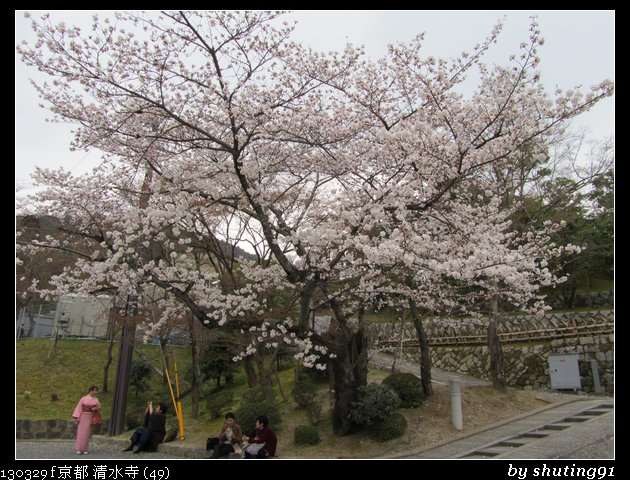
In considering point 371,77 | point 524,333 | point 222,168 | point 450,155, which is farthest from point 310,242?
point 524,333

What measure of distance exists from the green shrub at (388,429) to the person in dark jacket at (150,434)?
445cm

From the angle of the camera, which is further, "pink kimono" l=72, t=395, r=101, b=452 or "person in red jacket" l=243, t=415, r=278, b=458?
"pink kimono" l=72, t=395, r=101, b=452

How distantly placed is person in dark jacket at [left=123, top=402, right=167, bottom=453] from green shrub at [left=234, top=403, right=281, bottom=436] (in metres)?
1.62

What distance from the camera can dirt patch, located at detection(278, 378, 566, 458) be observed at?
842 centimetres

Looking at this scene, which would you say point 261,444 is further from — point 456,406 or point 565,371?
point 565,371

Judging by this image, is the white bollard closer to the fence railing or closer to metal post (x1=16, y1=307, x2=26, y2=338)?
the fence railing

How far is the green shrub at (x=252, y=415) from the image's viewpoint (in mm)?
9336

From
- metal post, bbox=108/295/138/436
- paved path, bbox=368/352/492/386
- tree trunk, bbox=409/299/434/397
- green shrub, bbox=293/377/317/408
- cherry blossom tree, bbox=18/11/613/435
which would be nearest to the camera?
cherry blossom tree, bbox=18/11/613/435

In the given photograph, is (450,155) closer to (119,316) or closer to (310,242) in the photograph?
(310,242)

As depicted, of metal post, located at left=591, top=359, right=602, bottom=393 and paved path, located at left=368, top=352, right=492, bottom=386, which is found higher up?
metal post, located at left=591, top=359, right=602, bottom=393

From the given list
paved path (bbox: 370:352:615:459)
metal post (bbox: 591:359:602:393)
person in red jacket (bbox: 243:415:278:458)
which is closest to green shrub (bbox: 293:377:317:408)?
person in red jacket (bbox: 243:415:278:458)

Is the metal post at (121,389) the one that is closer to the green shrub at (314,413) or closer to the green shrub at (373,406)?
the green shrub at (314,413)

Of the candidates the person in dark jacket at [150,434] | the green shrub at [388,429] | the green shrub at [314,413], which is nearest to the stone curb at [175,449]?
the person in dark jacket at [150,434]

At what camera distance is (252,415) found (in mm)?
9484
